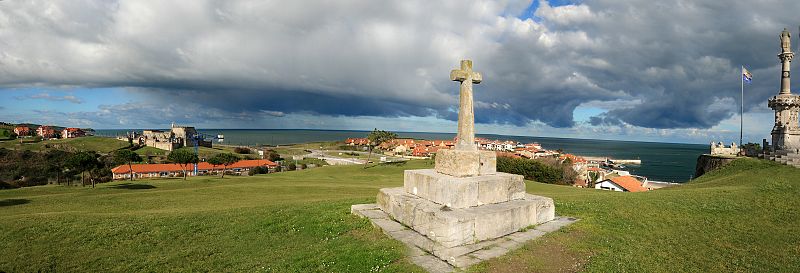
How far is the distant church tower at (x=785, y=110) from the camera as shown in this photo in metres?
33.3

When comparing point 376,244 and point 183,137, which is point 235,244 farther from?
point 183,137

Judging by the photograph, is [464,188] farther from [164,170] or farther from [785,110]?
[164,170]

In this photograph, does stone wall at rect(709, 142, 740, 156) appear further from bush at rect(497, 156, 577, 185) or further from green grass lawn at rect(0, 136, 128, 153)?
green grass lawn at rect(0, 136, 128, 153)

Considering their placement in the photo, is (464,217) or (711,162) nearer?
(464,217)

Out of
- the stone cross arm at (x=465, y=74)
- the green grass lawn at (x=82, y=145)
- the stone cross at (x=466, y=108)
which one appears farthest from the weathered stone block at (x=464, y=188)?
the green grass lawn at (x=82, y=145)

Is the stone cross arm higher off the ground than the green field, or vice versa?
the stone cross arm

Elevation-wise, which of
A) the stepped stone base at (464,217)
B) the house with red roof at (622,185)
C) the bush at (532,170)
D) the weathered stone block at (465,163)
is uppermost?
the weathered stone block at (465,163)

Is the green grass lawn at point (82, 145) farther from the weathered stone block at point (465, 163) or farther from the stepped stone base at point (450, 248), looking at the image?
the stepped stone base at point (450, 248)

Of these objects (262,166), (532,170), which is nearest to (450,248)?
(532,170)

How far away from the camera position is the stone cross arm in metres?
10.8

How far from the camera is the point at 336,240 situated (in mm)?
8953

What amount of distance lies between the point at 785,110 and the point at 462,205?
138ft

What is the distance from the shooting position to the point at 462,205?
9281 mm

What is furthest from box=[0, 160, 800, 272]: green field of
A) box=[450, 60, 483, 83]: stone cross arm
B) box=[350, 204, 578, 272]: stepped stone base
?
box=[450, 60, 483, 83]: stone cross arm
